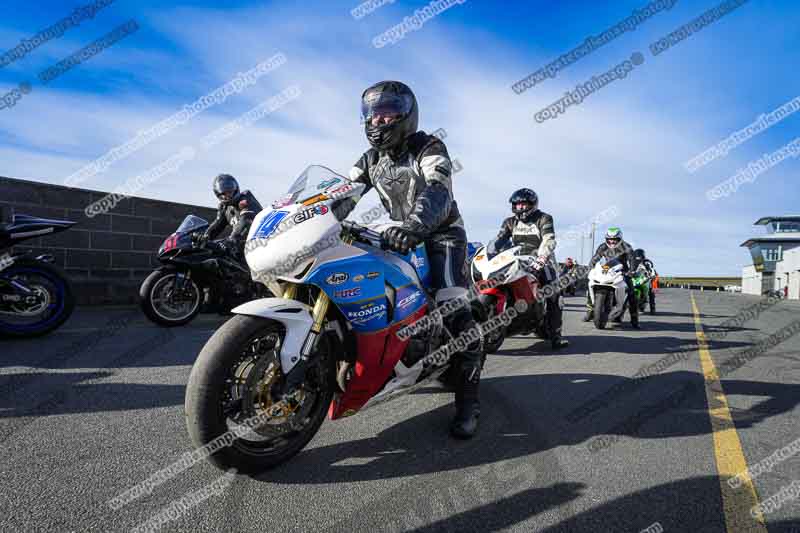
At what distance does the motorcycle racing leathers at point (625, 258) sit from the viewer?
865cm

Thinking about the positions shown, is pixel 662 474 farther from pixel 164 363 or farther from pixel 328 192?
pixel 164 363

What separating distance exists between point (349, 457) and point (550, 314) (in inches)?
170

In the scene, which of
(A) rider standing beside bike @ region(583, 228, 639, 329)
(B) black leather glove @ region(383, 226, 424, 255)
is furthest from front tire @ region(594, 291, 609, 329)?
(B) black leather glove @ region(383, 226, 424, 255)

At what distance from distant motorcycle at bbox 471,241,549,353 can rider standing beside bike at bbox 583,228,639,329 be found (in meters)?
3.96

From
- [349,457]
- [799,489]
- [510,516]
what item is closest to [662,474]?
[799,489]

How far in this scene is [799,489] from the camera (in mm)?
2121

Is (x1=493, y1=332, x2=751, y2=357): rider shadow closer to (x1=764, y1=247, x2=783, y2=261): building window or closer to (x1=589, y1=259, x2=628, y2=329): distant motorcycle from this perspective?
(x1=589, y1=259, x2=628, y2=329): distant motorcycle

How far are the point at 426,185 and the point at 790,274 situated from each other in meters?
59.0

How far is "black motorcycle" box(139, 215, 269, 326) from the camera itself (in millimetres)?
6258

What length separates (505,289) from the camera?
198 inches

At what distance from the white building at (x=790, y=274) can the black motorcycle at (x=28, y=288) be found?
52.6 m

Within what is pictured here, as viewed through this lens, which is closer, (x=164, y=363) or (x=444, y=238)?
(x=444, y=238)

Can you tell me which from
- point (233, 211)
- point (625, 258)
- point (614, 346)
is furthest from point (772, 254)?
point (233, 211)

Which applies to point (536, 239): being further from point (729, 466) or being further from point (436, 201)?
point (729, 466)
